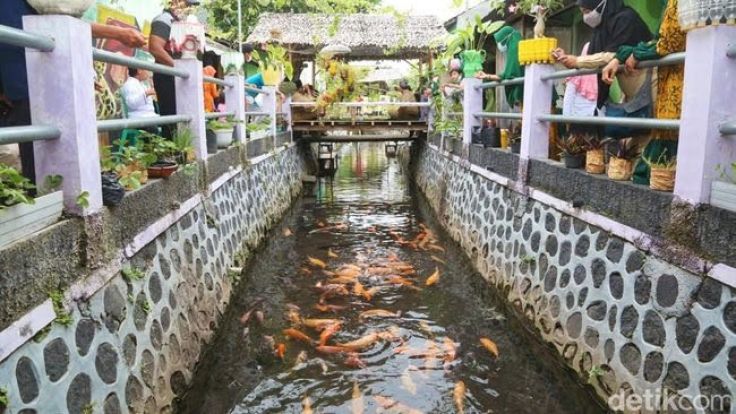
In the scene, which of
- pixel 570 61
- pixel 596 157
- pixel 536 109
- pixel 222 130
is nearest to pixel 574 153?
pixel 596 157

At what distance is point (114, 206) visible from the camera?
4.03 m

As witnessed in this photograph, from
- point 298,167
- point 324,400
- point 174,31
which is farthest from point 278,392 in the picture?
point 298,167

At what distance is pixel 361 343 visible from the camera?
624 cm

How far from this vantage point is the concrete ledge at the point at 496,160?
7389mm

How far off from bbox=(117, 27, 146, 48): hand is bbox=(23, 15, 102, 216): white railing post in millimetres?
520

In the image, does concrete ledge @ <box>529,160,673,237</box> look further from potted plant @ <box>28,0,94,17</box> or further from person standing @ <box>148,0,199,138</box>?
person standing @ <box>148,0,199,138</box>

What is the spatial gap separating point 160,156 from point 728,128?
14.9 feet

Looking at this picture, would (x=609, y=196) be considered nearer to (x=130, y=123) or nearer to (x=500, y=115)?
(x=500, y=115)

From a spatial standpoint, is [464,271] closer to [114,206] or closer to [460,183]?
[460,183]

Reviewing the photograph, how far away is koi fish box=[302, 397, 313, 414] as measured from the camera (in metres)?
4.95

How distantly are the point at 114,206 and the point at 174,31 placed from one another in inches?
120

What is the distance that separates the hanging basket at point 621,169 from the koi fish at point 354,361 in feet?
9.59

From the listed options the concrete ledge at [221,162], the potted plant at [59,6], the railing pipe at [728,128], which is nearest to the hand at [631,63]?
the railing pipe at [728,128]

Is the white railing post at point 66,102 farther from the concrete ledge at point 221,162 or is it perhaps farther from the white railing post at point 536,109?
the white railing post at point 536,109
